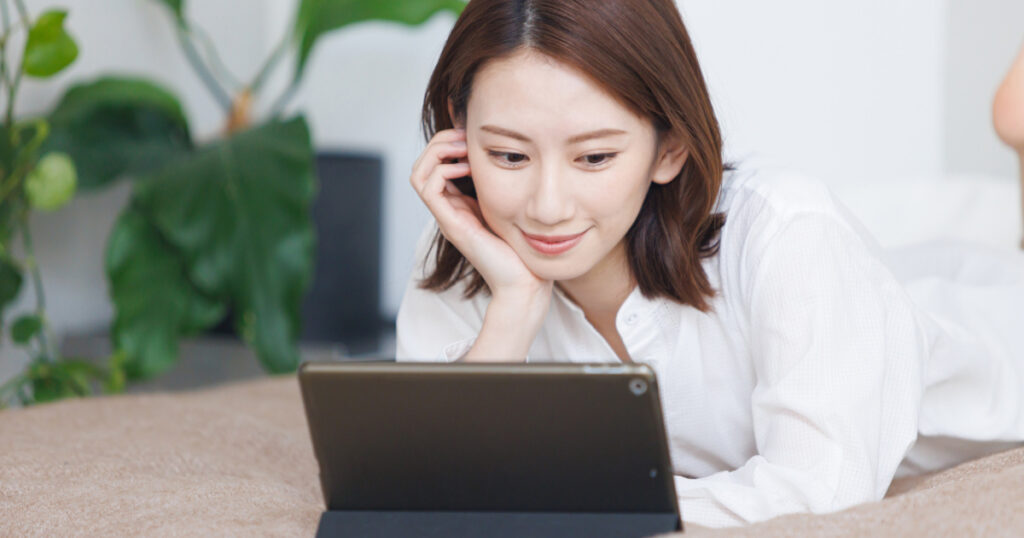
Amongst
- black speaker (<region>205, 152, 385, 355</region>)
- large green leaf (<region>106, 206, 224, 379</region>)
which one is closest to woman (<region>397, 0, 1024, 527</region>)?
large green leaf (<region>106, 206, 224, 379</region>)

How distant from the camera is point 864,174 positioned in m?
2.77

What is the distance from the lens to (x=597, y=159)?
1.06 meters

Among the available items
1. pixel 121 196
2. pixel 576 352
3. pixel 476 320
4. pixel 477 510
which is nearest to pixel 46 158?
pixel 121 196

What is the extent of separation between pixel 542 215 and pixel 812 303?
0.91 feet

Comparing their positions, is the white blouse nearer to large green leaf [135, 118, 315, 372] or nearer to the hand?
the hand

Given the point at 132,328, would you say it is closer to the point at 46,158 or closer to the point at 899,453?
the point at 46,158

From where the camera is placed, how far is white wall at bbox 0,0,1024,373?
8.20ft

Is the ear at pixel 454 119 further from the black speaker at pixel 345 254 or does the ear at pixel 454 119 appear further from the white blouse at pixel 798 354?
the black speaker at pixel 345 254

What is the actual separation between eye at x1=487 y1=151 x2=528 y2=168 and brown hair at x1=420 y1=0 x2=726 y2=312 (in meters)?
0.09

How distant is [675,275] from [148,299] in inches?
54.0

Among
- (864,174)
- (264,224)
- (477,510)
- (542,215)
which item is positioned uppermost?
(542,215)

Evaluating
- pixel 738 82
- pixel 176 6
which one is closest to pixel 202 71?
pixel 176 6

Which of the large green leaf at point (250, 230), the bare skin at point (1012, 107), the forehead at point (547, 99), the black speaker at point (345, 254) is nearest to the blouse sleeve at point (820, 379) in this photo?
the forehead at point (547, 99)

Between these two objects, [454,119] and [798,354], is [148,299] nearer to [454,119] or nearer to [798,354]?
[454,119]
